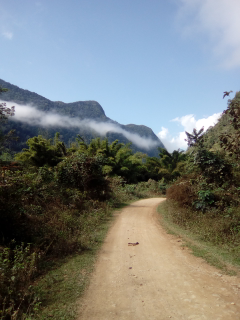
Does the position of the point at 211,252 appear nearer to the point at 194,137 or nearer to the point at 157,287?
the point at 157,287

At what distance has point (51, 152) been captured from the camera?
22719 millimetres

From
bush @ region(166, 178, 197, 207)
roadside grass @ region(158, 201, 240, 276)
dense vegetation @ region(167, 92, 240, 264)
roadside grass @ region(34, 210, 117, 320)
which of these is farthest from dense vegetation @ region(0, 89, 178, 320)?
dense vegetation @ region(167, 92, 240, 264)

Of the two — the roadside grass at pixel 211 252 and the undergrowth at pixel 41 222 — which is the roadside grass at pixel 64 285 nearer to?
the undergrowth at pixel 41 222

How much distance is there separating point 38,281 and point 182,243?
14.4 feet

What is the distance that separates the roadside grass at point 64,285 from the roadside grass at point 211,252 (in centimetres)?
283

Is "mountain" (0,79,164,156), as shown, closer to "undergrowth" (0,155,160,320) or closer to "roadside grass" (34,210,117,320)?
"undergrowth" (0,155,160,320)

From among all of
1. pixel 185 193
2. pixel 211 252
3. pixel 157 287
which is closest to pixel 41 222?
pixel 157 287

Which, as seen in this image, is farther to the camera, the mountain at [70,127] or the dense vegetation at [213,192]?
the mountain at [70,127]

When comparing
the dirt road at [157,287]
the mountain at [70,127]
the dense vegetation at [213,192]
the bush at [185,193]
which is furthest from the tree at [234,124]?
the mountain at [70,127]

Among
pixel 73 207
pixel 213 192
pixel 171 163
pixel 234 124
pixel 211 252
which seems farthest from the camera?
pixel 171 163

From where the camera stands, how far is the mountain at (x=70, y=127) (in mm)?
87544

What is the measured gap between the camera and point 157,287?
14.2 ft

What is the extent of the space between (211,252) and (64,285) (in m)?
3.89

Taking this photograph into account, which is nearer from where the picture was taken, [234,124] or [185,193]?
[234,124]
